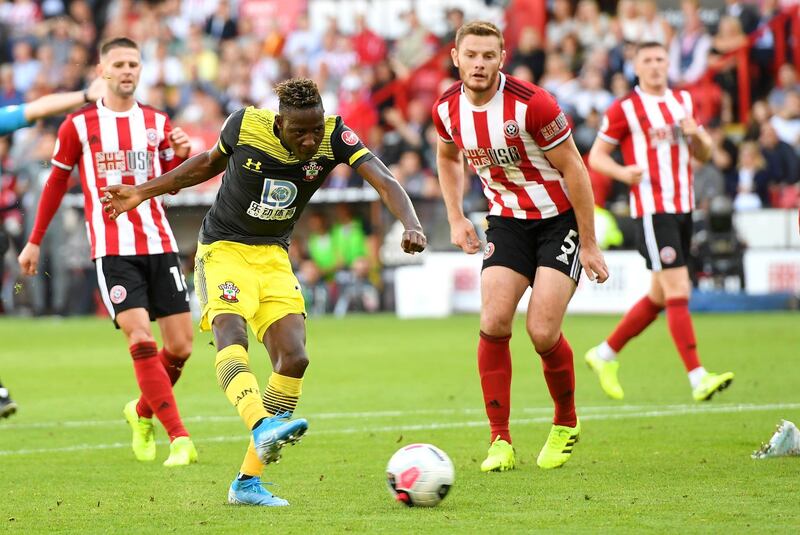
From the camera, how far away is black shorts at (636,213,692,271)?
10391mm

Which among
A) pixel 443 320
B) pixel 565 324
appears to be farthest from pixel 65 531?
pixel 443 320

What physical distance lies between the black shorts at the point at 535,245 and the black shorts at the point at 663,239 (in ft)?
10.2

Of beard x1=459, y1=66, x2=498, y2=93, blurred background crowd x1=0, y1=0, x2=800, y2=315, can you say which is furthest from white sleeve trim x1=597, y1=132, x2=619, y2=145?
blurred background crowd x1=0, y1=0, x2=800, y2=315

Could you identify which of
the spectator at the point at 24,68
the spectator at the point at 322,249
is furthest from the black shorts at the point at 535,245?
the spectator at the point at 24,68

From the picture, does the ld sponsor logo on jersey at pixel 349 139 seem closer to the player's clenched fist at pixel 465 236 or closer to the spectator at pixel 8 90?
the player's clenched fist at pixel 465 236

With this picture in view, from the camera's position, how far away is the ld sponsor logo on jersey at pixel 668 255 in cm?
1038

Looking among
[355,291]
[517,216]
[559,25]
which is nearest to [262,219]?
[517,216]

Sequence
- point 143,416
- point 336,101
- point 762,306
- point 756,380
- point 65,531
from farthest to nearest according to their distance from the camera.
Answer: point 336,101
point 762,306
point 756,380
point 143,416
point 65,531

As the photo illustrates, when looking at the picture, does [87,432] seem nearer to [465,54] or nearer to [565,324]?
[465,54]

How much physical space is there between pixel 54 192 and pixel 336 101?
1626cm

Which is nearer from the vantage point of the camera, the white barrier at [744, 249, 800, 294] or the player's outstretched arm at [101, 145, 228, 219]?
the player's outstretched arm at [101, 145, 228, 219]

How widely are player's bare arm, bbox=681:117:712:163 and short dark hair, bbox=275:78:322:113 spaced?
191 inches

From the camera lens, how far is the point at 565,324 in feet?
57.8

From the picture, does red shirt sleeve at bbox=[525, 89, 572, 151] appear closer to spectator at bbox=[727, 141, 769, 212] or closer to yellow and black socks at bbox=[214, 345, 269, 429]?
yellow and black socks at bbox=[214, 345, 269, 429]
